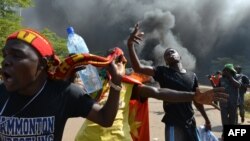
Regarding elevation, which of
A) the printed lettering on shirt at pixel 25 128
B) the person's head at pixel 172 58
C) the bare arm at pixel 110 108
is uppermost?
the person's head at pixel 172 58

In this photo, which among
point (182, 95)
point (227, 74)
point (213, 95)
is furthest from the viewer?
point (227, 74)

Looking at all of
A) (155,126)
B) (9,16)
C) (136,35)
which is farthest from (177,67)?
(9,16)

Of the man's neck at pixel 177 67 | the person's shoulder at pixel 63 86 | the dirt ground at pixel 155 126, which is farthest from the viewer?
the dirt ground at pixel 155 126

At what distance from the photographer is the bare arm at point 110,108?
209 cm

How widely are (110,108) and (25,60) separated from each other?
0.47m

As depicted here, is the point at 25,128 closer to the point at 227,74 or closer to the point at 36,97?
the point at 36,97

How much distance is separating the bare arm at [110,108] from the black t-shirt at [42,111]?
0.13 ft

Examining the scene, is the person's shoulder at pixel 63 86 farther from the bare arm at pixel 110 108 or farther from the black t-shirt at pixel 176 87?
the black t-shirt at pixel 176 87

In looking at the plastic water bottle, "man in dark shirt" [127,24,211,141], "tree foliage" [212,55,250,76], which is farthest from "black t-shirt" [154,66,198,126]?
"tree foliage" [212,55,250,76]

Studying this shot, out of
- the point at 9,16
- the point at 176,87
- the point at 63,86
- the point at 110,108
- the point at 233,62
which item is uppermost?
the point at 233,62

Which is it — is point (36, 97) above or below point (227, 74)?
below

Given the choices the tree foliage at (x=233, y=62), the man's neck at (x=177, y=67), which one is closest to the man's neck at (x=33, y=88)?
the man's neck at (x=177, y=67)

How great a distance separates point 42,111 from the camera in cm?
201

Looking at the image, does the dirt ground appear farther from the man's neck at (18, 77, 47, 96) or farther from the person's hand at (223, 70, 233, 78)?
the man's neck at (18, 77, 47, 96)
